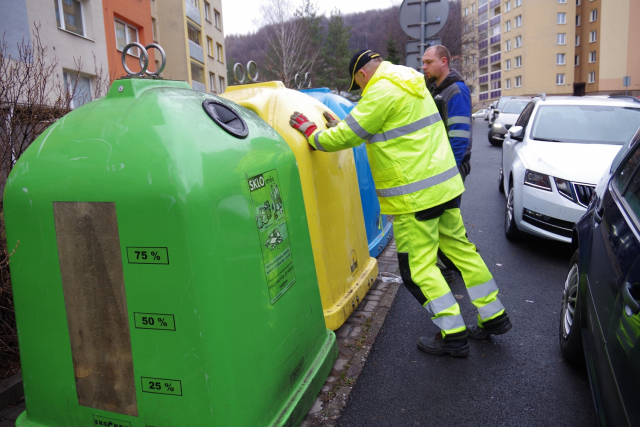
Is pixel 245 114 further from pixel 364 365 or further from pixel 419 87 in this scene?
pixel 364 365

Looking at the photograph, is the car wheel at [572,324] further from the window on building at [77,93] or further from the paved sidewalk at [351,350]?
the window on building at [77,93]

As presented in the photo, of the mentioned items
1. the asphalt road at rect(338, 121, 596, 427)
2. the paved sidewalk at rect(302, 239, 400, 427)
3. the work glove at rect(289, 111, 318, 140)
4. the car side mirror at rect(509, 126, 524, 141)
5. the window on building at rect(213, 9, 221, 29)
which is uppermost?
the window on building at rect(213, 9, 221, 29)

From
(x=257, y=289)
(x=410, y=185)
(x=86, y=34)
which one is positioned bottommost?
(x=257, y=289)

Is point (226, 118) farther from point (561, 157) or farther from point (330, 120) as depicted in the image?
point (561, 157)

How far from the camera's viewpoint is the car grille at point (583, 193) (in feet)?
14.6

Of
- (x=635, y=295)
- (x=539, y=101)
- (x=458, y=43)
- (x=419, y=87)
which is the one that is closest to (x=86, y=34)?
(x=539, y=101)

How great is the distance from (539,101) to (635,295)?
5.63 meters

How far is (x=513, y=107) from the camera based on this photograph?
1836cm

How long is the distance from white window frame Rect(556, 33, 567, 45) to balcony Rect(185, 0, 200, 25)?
4464 centimetres

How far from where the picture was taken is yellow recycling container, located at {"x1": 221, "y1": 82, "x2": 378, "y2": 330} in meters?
3.12

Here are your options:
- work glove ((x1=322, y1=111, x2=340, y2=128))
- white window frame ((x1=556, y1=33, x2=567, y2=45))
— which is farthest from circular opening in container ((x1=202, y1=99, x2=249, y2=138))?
white window frame ((x1=556, y1=33, x2=567, y2=45))

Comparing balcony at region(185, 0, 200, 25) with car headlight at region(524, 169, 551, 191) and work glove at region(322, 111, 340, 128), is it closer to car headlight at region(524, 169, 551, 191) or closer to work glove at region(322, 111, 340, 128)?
car headlight at region(524, 169, 551, 191)

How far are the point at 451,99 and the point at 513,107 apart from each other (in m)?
15.8

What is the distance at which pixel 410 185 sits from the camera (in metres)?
2.91
